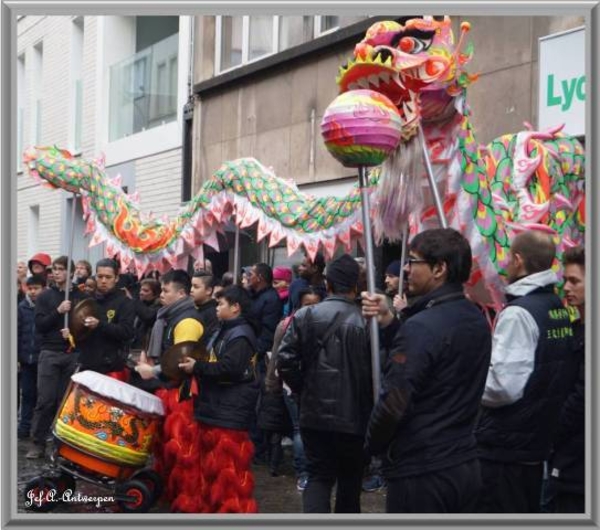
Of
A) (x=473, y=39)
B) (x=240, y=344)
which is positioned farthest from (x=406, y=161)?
(x=473, y=39)

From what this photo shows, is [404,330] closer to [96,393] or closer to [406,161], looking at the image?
[406,161]

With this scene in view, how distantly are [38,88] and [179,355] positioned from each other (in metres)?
12.9

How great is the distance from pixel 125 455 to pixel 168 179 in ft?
28.0

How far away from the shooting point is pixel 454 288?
3.93 m

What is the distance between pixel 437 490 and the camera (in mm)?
3830

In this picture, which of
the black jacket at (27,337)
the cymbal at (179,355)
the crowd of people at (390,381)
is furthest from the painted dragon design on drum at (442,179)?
the black jacket at (27,337)

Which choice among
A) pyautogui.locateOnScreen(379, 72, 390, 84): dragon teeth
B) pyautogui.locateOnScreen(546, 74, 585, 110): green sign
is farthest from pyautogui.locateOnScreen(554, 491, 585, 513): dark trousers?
pyautogui.locateOnScreen(546, 74, 585, 110): green sign

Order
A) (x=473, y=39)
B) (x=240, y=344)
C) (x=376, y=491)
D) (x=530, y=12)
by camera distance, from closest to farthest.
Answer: (x=530, y=12)
(x=240, y=344)
(x=376, y=491)
(x=473, y=39)

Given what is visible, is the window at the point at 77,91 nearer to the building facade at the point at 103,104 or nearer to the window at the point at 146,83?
the building facade at the point at 103,104

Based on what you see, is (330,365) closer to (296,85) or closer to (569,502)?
(569,502)

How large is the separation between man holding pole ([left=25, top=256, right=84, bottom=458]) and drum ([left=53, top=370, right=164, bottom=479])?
95.4 inches

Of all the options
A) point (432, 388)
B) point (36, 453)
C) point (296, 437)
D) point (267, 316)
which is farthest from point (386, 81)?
point (36, 453)

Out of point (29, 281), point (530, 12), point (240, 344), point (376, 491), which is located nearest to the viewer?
point (530, 12)

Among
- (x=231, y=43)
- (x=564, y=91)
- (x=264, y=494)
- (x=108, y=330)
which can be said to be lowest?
(x=264, y=494)
